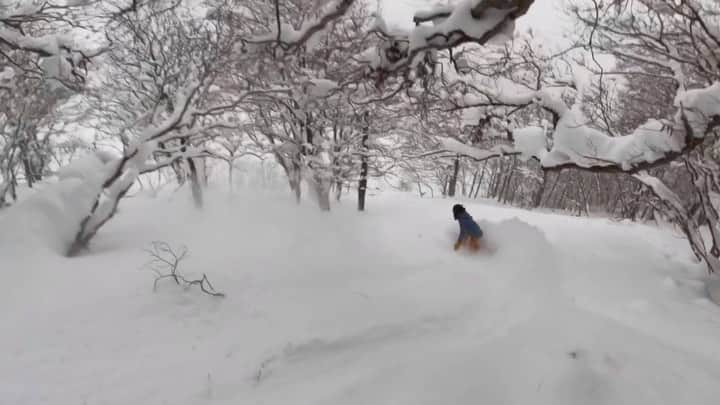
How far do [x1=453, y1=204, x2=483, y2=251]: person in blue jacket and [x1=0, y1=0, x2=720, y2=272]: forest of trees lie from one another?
129 cm

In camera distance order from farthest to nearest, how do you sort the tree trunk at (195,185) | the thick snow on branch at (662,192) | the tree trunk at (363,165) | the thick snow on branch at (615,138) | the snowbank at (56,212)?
the tree trunk at (363,165) < the tree trunk at (195,185) < the thick snow on branch at (662,192) < the snowbank at (56,212) < the thick snow on branch at (615,138)

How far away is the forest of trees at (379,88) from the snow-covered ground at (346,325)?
147 centimetres

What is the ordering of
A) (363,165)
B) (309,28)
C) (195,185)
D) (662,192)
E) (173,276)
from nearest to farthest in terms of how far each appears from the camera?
(309,28) → (173,276) → (662,192) → (195,185) → (363,165)

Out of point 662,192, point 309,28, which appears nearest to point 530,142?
point 662,192

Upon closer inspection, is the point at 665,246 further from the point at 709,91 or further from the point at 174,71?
the point at 174,71

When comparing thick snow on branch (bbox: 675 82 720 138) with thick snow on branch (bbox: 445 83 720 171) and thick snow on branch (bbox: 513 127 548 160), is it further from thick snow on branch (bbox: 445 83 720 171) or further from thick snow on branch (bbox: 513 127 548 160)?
thick snow on branch (bbox: 513 127 548 160)

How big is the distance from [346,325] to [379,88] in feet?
9.61

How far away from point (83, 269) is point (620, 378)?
22.5 feet

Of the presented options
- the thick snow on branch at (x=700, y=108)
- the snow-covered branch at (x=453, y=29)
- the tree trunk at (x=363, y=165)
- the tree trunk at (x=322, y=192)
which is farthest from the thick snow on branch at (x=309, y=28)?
the tree trunk at (x=363, y=165)

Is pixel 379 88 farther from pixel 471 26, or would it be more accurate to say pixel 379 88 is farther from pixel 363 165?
pixel 363 165

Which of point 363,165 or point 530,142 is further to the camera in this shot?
point 363,165

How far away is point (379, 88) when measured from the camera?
172 inches

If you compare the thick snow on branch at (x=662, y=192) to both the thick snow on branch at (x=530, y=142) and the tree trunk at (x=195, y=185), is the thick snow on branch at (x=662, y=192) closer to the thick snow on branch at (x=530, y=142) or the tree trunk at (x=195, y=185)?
the thick snow on branch at (x=530, y=142)

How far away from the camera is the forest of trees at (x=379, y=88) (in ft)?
13.1
